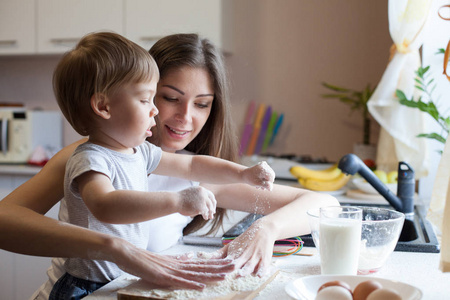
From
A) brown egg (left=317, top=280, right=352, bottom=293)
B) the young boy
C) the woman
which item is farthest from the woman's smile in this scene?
brown egg (left=317, top=280, right=352, bottom=293)

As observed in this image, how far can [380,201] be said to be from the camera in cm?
201

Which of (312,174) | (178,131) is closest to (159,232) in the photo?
(178,131)

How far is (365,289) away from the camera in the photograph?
2.56 ft

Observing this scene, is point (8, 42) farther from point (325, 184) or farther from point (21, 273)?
point (325, 184)

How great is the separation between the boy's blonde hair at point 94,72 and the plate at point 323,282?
460mm

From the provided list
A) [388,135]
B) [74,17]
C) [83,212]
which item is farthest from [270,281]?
[74,17]

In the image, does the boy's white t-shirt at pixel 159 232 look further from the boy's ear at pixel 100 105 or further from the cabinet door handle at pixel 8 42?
the cabinet door handle at pixel 8 42

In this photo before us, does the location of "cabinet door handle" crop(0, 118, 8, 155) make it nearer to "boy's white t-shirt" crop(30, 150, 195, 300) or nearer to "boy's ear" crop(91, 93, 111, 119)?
"boy's white t-shirt" crop(30, 150, 195, 300)

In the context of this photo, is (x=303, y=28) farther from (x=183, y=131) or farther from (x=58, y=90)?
(x=58, y=90)

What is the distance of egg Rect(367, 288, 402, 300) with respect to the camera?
747 millimetres

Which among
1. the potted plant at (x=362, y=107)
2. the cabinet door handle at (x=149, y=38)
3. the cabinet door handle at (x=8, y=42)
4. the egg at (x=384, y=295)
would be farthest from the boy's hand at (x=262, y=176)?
the cabinet door handle at (x=8, y=42)

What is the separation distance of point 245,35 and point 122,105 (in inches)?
81.8

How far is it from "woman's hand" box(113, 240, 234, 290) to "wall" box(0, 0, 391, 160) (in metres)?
2.00

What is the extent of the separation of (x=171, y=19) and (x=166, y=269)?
2.07 metres
